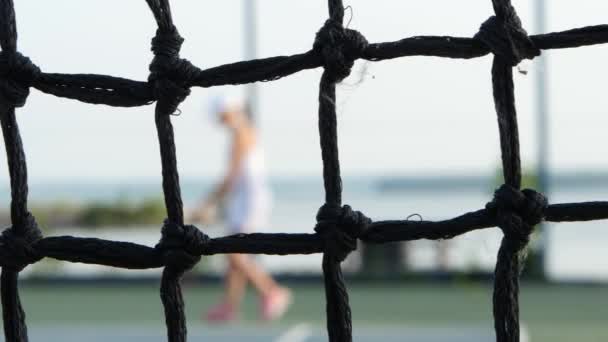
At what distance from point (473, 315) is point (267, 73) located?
5524 mm

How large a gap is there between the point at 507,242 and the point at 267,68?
33cm

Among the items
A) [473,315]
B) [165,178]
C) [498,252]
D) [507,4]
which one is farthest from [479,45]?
[473,315]

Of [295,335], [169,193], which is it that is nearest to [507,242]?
[169,193]

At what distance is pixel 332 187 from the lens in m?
1.23

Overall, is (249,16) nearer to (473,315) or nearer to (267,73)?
(473,315)

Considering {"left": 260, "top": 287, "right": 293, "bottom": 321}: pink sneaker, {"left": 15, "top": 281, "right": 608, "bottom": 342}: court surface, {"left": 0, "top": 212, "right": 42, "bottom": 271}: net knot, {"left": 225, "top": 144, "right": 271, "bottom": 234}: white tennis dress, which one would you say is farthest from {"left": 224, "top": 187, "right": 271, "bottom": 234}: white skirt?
{"left": 0, "top": 212, "right": 42, "bottom": 271}: net knot

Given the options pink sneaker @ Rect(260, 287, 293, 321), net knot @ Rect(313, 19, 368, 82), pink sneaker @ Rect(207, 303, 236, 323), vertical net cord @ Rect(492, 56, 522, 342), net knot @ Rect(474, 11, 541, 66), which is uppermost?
pink sneaker @ Rect(260, 287, 293, 321)

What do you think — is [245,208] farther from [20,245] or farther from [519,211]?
[519,211]

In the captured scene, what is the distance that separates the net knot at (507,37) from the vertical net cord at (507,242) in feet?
0.04

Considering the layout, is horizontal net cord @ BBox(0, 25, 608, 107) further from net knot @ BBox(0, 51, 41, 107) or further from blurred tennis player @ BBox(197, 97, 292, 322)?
blurred tennis player @ BBox(197, 97, 292, 322)

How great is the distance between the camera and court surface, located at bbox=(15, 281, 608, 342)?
499cm

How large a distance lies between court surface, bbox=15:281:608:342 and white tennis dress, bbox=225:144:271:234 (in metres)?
0.52

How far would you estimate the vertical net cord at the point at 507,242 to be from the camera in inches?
44.8

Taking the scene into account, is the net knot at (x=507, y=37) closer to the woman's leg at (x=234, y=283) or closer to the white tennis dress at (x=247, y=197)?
the white tennis dress at (x=247, y=197)
